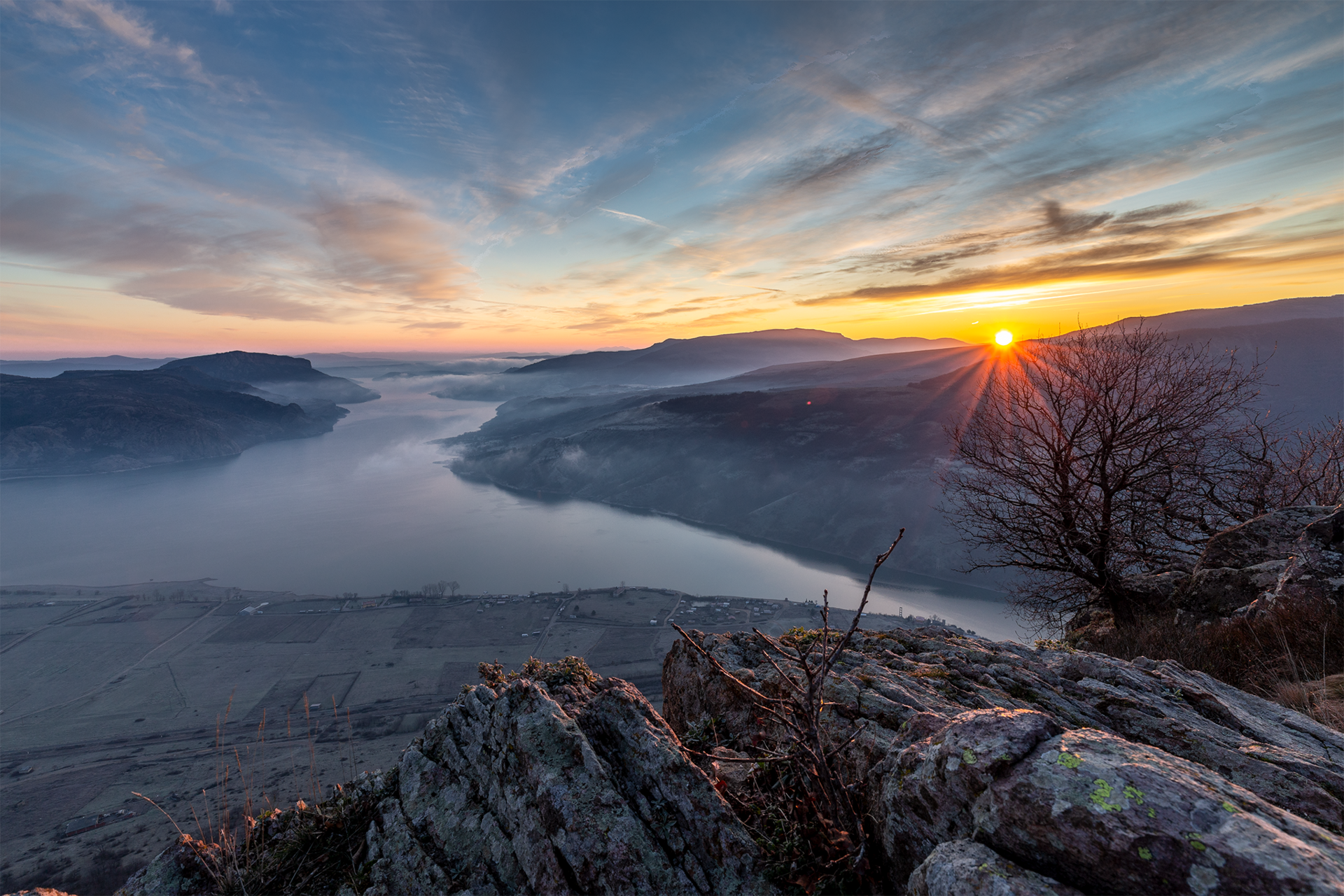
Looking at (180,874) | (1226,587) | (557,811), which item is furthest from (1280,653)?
(180,874)

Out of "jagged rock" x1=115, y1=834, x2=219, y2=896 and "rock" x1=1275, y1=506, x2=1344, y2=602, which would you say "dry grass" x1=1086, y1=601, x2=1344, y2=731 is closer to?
"rock" x1=1275, y1=506, x2=1344, y2=602

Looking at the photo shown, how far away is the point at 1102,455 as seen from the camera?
1295 cm

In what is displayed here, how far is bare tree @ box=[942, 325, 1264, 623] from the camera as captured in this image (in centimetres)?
1295

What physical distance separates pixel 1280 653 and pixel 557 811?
10305 mm

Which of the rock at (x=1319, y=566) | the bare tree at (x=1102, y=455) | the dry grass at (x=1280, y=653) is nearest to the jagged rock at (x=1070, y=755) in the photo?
the dry grass at (x=1280, y=653)

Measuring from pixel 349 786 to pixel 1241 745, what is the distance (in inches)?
331

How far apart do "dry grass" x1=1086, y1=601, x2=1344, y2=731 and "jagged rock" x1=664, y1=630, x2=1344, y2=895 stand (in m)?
0.77

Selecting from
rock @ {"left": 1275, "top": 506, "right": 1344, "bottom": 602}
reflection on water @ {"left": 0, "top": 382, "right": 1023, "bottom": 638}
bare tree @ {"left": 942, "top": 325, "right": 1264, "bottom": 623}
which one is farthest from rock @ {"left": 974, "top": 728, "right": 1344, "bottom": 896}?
reflection on water @ {"left": 0, "top": 382, "right": 1023, "bottom": 638}

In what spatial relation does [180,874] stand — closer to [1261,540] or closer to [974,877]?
[974,877]

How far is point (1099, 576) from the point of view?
13.2 meters

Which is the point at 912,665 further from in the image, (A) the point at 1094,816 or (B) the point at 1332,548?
(B) the point at 1332,548

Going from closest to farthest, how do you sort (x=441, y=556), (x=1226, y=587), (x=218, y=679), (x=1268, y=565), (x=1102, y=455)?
(x=1268, y=565)
(x=1226, y=587)
(x=1102, y=455)
(x=218, y=679)
(x=441, y=556)

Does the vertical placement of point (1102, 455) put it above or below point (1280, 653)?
above

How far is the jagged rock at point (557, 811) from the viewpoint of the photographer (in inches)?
159
